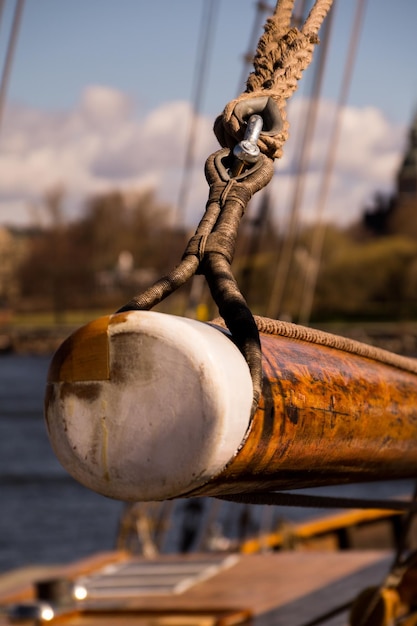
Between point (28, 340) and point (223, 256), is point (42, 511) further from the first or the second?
point (28, 340)

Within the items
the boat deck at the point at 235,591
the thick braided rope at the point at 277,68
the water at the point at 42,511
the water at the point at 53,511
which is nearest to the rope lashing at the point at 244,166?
the thick braided rope at the point at 277,68

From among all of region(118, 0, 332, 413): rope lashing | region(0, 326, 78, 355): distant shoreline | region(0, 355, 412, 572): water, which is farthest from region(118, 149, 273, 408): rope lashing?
region(0, 326, 78, 355): distant shoreline

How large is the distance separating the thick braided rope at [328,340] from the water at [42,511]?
54.6 feet

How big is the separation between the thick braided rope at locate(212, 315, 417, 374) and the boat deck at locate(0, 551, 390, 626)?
2.22m

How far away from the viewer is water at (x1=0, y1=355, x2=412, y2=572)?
19.7m

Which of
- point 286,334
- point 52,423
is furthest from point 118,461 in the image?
point 286,334

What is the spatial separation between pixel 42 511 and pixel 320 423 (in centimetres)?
2348

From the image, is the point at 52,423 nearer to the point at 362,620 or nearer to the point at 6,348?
the point at 362,620

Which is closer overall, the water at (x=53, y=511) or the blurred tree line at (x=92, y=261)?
the water at (x=53, y=511)

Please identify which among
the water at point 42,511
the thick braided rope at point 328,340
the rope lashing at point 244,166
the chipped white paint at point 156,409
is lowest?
the water at point 42,511

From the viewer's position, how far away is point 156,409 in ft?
4.78

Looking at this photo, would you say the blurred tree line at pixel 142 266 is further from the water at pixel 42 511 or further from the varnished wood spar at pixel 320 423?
the varnished wood spar at pixel 320 423

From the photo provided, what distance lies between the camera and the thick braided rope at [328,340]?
5.85 ft

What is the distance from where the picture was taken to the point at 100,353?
4.90ft
